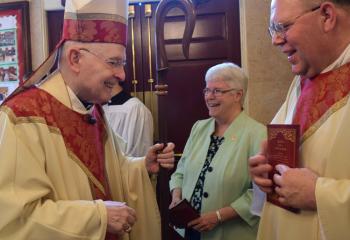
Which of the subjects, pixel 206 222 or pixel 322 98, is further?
pixel 206 222

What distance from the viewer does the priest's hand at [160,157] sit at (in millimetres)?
1682

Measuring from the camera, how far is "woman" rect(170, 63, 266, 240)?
77.9 inches

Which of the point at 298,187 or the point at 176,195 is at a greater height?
the point at 298,187

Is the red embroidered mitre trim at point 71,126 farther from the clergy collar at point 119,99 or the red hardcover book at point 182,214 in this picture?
the clergy collar at point 119,99

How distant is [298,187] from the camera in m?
1.17

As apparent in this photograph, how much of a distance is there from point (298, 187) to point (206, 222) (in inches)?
33.6

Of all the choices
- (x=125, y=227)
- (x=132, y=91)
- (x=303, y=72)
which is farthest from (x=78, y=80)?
(x=132, y=91)

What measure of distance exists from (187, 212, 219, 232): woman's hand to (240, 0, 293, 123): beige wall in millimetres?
1623

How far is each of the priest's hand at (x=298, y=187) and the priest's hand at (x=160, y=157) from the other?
573 millimetres

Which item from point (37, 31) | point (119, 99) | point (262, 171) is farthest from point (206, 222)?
point (37, 31)

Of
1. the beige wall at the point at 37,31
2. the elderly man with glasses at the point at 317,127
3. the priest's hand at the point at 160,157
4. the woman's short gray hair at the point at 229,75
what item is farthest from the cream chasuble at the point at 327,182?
the beige wall at the point at 37,31

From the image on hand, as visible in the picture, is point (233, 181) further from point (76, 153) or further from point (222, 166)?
point (76, 153)

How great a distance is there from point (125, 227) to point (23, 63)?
291cm

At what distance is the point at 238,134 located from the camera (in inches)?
82.9
